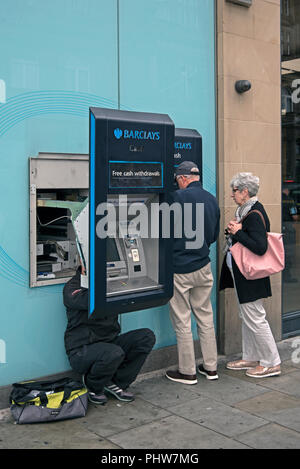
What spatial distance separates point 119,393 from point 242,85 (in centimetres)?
324

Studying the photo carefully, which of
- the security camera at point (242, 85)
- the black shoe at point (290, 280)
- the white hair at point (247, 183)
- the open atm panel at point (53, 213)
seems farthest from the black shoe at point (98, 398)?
the security camera at point (242, 85)

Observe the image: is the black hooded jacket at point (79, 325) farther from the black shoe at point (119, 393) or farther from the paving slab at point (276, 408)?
the paving slab at point (276, 408)

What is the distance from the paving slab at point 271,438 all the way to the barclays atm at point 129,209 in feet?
3.81

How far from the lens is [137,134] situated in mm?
4027

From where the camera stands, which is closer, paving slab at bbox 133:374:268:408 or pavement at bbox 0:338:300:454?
pavement at bbox 0:338:300:454

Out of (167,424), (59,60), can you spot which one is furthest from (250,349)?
(59,60)

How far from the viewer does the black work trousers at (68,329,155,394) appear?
4289mm

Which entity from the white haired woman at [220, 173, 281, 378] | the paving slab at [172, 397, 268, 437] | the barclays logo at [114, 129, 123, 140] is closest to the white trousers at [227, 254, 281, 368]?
the white haired woman at [220, 173, 281, 378]

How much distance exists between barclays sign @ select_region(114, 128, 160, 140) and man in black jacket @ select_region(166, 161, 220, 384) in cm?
83

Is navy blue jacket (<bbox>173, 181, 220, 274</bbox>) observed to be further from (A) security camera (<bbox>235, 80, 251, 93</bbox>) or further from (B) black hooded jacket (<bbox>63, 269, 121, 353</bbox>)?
(A) security camera (<bbox>235, 80, 251, 93</bbox>)

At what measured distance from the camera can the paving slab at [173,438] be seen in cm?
379
